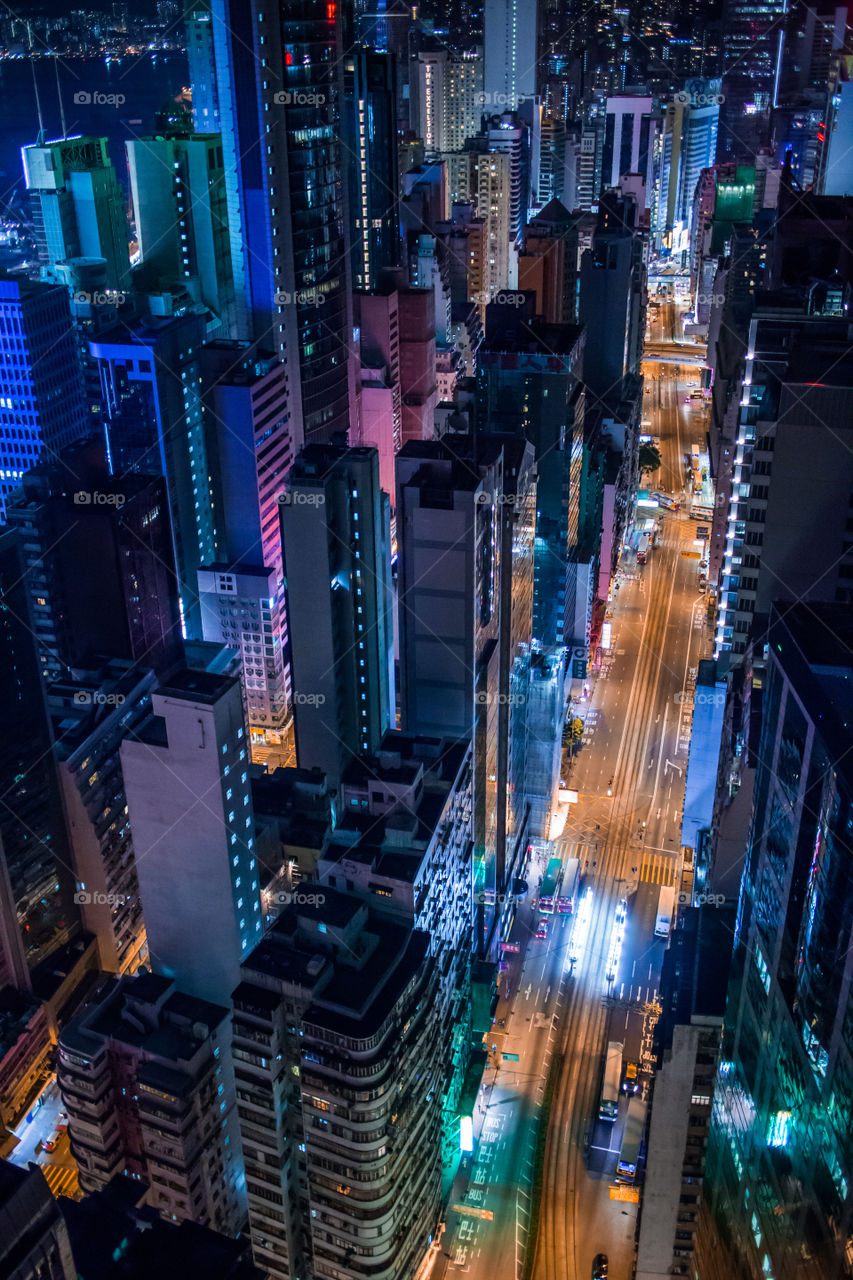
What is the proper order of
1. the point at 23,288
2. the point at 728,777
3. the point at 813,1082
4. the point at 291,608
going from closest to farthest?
1. the point at 813,1082
2. the point at 728,777
3. the point at 291,608
4. the point at 23,288

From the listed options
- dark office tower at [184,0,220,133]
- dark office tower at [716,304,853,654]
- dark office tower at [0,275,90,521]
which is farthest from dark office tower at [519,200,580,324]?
dark office tower at [716,304,853,654]

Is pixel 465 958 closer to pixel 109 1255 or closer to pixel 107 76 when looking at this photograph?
pixel 109 1255

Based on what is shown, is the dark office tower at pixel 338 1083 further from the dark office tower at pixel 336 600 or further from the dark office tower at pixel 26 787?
the dark office tower at pixel 336 600

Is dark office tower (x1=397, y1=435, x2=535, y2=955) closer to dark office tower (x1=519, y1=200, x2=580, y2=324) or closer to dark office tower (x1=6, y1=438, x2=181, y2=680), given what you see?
dark office tower (x1=6, y1=438, x2=181, y2=680)

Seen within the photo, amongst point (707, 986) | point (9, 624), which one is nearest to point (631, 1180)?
point (707, 986)

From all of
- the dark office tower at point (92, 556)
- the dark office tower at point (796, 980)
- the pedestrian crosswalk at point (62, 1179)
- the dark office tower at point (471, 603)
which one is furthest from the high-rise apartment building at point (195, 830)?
the dark office tower at point (796, 980)
